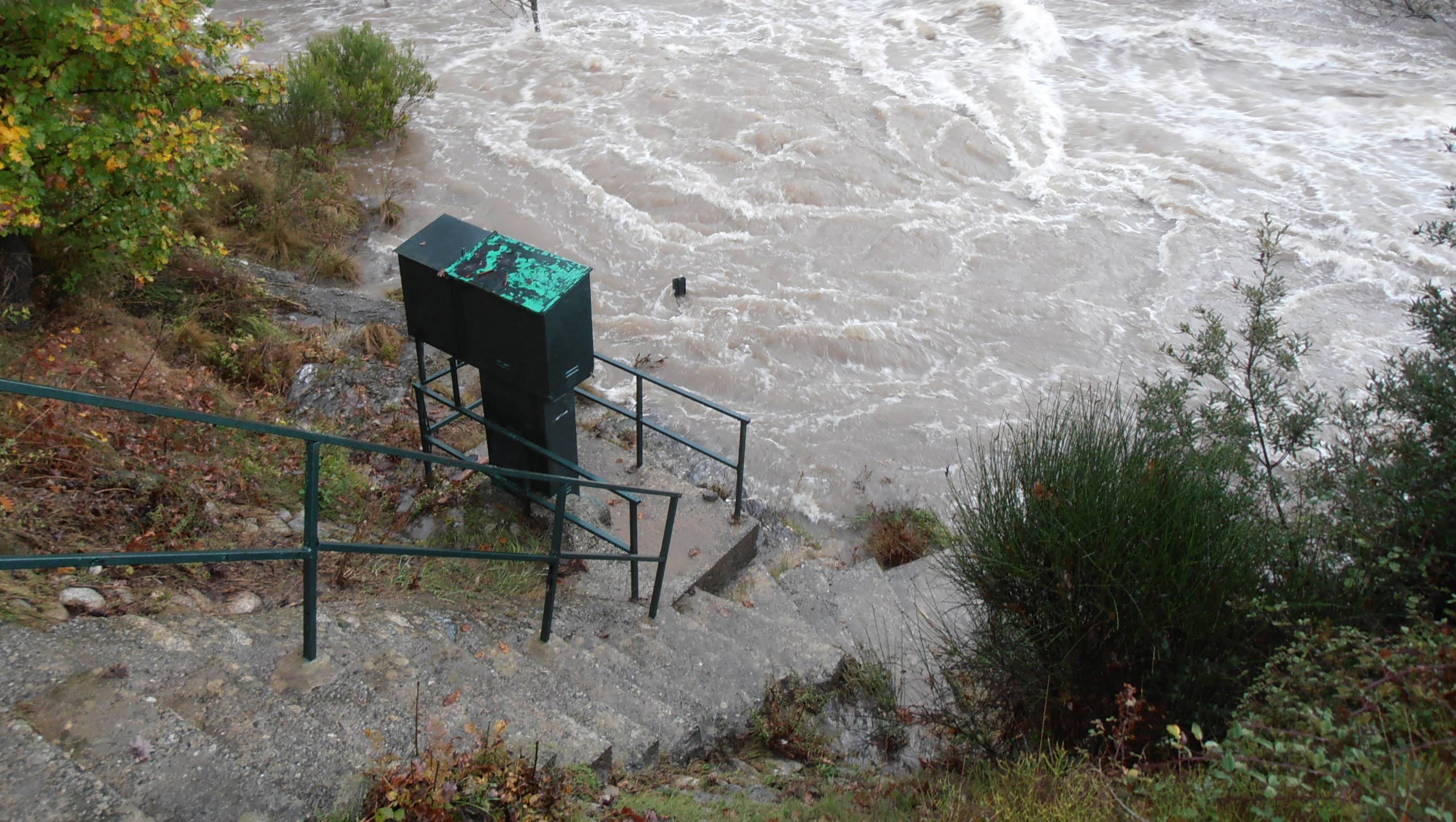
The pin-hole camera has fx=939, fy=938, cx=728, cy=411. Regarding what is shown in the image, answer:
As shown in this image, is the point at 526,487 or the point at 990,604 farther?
the point at 526,487

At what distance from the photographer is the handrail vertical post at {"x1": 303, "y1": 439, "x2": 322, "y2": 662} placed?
3199 millimetres

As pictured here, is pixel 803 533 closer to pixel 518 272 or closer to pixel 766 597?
pixel 766 597

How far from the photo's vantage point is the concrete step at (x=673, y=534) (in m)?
5.69

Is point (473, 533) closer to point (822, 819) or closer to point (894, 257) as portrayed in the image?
point (822, 819)

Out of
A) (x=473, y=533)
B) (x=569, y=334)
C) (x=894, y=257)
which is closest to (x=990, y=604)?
(x=569, y=334)

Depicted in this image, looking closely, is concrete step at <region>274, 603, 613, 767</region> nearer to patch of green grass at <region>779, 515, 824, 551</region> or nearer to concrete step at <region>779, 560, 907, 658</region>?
concrete step at <region>779, 560, 907, 658</region>

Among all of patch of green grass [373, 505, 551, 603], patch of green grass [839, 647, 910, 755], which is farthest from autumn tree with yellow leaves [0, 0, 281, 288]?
patch of green grass [839, 647, 910, 755]

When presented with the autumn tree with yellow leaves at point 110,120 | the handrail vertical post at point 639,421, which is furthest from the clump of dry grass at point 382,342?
the handrail vertical post at point 639,421

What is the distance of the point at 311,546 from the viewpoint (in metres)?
3.30

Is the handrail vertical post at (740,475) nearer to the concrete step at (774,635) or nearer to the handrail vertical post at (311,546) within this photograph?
the concrete step at (774,635)

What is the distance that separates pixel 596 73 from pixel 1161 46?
37.7 feet

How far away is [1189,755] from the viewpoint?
3195mm

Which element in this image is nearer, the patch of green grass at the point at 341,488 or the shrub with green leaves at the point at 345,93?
the patch of green grass at the point at 341,488

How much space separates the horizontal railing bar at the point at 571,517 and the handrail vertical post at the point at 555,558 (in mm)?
657
